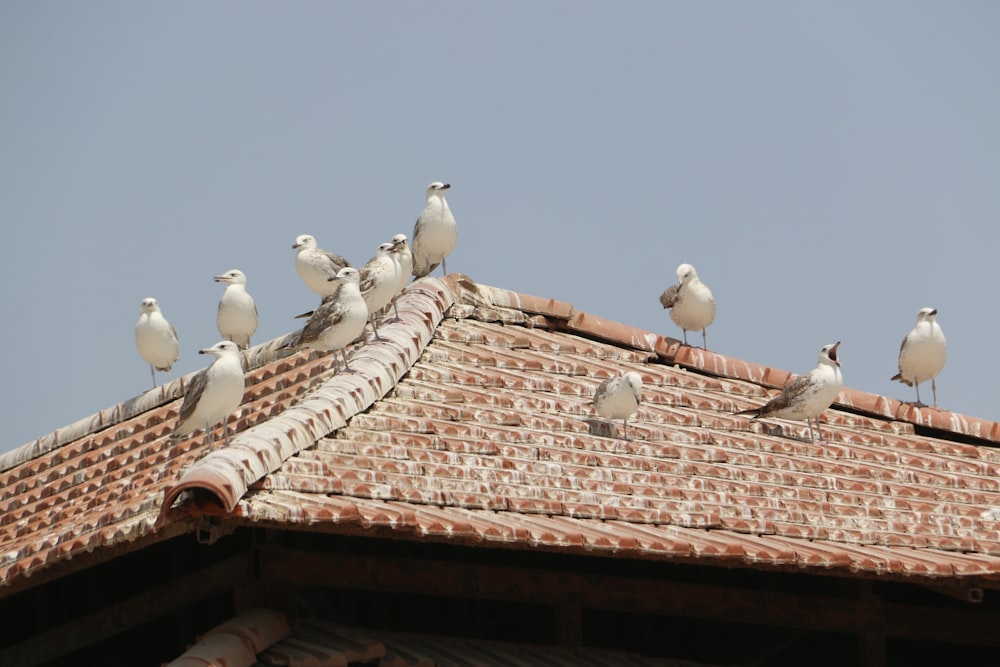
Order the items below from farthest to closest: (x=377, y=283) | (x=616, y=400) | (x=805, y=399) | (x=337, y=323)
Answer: (x=805, y=399), (x=377, y=283), (x=616, y=400), (x=337, y=323)

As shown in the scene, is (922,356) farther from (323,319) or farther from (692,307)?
(323,319)

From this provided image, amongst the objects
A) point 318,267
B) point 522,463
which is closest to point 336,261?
point 318,267

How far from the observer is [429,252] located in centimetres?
1448

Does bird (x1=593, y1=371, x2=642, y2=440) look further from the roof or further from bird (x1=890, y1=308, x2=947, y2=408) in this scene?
bird (x1=890, y1=308, x2=947, y2=408)

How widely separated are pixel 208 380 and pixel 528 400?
2425 mm

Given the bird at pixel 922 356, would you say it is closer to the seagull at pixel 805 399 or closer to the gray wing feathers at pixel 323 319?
the seagull at pixel 805 399

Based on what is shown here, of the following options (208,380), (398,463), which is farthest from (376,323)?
(398,463)

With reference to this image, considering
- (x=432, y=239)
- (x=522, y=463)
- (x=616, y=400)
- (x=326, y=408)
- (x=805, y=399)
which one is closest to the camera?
(x=326, y=408)

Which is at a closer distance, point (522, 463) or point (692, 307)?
point (522, 463)

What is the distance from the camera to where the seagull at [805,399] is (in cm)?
1259

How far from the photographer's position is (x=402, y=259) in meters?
13.2

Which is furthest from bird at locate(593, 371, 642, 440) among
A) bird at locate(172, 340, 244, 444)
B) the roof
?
bird at locate(172, 340, 244, 444)

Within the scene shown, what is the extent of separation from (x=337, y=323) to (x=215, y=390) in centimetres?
134

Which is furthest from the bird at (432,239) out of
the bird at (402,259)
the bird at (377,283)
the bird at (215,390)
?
the bird at (215,390)
